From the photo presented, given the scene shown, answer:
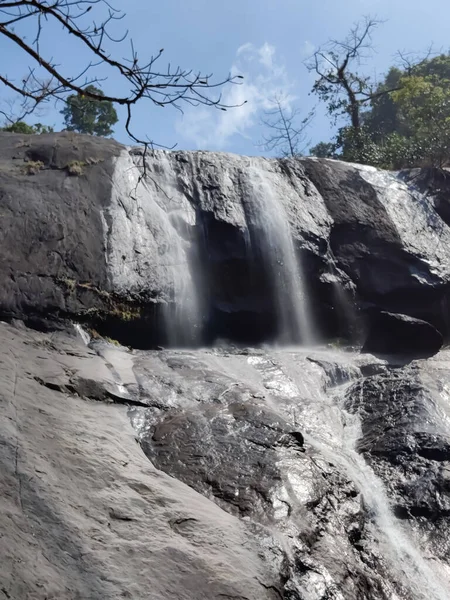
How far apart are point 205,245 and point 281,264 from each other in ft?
4.61

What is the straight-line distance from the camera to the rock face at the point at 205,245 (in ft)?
31.2

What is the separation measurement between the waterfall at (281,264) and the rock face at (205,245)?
0.08 feet

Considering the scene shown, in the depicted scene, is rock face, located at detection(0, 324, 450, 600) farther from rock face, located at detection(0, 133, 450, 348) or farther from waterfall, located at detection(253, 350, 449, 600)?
rock face, located at detection(0, 133, 450, 348)

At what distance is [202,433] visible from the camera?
6.36m

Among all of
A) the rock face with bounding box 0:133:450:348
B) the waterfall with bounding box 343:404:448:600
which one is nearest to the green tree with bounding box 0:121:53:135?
the rock face with bounding box 0:133:450:348

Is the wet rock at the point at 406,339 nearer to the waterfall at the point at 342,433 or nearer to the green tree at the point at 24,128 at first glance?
the waterfall at the point at 342,433

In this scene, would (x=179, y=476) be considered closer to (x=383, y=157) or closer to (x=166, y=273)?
(x=166, y=273)

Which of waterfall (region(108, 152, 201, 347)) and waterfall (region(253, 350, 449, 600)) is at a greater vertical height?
waterfall (region(108, 152, 201, 347))

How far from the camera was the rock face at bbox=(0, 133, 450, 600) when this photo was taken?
165 inches

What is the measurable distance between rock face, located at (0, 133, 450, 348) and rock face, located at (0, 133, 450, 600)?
0.04 meters

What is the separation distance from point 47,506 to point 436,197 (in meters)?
12.7

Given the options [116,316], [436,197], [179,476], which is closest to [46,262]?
[116,316]

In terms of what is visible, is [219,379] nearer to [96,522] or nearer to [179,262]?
[179,262]

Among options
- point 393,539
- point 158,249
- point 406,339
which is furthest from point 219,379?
point 406,339
